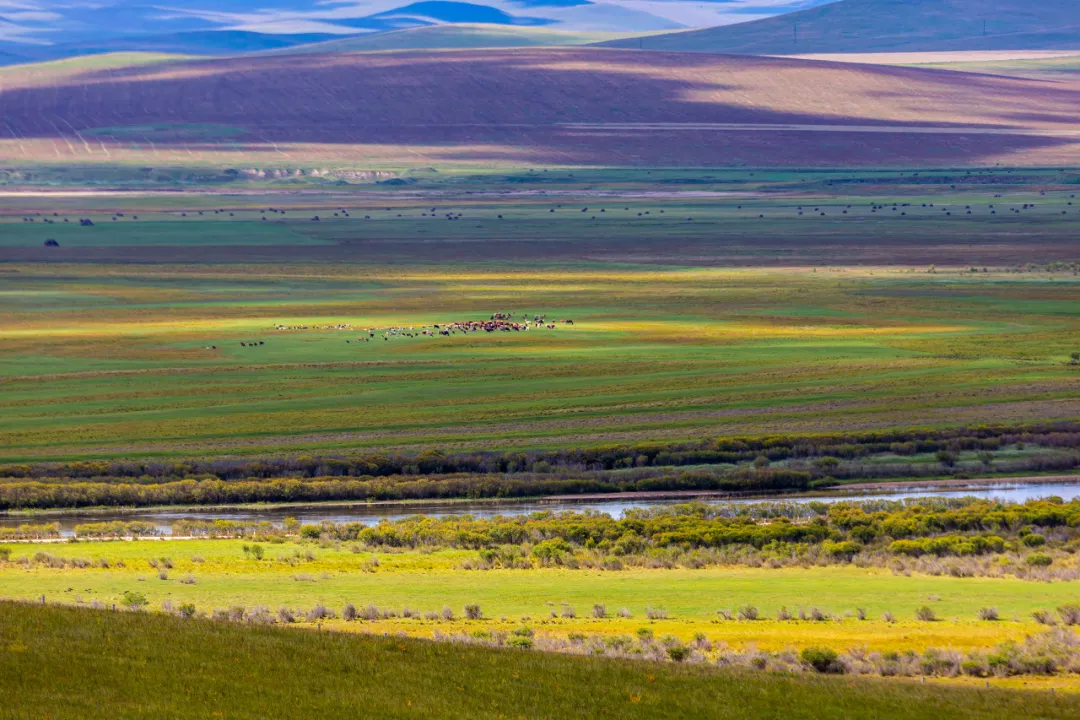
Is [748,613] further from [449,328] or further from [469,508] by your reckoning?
[449,328]

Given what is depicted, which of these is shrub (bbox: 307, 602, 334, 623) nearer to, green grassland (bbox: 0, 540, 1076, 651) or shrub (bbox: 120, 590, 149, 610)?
green grassland (bbox: 0, 540, 1076, 651)

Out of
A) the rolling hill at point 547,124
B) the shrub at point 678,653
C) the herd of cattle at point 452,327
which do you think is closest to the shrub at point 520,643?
the shrub at point 678,653

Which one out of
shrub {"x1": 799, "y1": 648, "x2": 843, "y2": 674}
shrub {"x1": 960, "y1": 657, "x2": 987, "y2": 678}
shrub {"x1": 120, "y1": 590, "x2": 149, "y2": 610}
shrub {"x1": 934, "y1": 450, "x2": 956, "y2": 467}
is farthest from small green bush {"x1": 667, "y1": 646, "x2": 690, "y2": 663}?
shrub {"x1": 934, "y1": 450, "x2": 956, "y2": 467}

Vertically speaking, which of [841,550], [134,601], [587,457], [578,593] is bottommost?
[587,457]

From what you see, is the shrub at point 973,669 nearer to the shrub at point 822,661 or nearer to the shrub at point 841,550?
the shrub at point 822,661

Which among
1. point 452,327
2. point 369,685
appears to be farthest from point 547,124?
point 369,685
